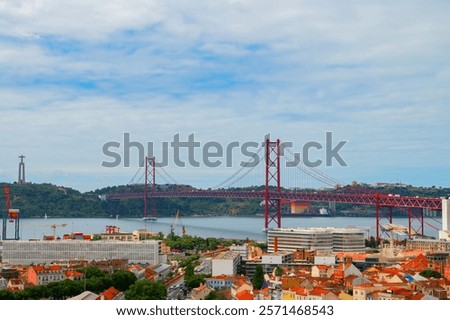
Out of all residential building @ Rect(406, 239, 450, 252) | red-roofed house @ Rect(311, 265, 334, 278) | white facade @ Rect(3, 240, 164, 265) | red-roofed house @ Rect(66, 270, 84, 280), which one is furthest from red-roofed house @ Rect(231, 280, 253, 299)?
residential building @ Rect(406, 239, 450, 252)

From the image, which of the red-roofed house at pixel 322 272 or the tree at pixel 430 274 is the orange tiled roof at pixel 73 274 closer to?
the red-roofed house at pixel 322 272

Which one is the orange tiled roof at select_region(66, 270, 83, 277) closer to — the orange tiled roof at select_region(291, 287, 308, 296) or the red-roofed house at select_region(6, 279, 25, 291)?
the red-roofed house at select_region(6, 279, 25, 291)

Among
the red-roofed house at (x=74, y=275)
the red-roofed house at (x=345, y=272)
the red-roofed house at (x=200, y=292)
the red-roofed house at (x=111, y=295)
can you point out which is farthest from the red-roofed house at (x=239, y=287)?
the red-roofed house at (x=74, y=275)

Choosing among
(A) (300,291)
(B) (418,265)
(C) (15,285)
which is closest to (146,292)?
(A) (300,291)

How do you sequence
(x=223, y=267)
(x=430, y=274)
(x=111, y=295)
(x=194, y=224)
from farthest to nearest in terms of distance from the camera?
1. (x=194, y=224)
2. (x=223, y=267)
3. (x=430, y=274)
4. (x=111, y=295)

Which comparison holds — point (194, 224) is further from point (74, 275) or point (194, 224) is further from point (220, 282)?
point (220, 282)
